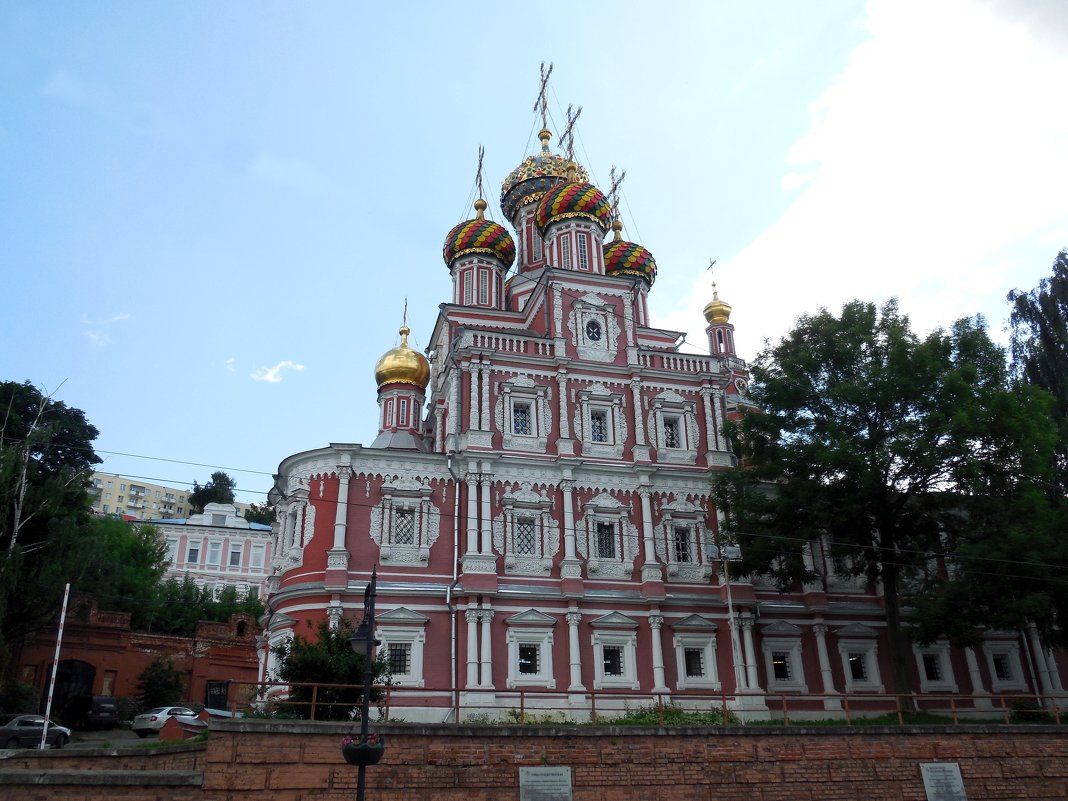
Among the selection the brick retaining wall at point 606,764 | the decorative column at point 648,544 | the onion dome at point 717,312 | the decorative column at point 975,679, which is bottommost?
the brick retaining wall at point 606,764

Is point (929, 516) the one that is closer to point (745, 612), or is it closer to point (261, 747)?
point (745, 612)

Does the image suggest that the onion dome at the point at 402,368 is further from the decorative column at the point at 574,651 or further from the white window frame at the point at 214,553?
the white window frame at the point at 214,553

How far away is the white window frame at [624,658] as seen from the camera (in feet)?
81.5

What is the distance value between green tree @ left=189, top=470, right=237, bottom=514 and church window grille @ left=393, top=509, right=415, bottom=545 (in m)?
61.8

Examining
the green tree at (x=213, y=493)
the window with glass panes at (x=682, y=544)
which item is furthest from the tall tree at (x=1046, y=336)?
the green tree at (x=213, y=493)

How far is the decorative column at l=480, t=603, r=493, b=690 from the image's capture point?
23719 mm

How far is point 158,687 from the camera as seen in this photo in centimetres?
3164

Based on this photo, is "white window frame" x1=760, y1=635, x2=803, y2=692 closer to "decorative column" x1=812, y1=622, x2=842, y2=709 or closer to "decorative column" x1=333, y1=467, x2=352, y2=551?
"decorative column" x1=812, y1=622, x2=842, y2=709

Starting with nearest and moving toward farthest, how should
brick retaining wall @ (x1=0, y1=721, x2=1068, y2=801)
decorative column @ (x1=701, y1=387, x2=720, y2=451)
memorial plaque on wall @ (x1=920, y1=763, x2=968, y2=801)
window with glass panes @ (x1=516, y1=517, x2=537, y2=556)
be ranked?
brick retaining wall @ (x1=0, y1=721, x2=1068, y2=801)
memorial plaque on wall @ (x1=920, y1=763, x2=968, y2=801)
window with glass panes @ (x1=516, y1=517, x2=537, y2=556)
decorative column @ (x1=701, y1=387, x2=720, y2=451)

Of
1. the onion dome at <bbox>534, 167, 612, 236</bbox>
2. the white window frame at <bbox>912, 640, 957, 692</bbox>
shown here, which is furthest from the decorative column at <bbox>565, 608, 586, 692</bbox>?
the onion dome at <bbox>534, 167, 612, 236</bbox>

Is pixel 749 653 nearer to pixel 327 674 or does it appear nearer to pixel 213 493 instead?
pixel 327 674

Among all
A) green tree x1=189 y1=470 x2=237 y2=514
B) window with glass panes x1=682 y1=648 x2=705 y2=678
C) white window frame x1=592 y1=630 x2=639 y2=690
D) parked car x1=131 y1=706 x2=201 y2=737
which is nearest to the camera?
white window frame x1=592 y1=630 x2=639 y2=690

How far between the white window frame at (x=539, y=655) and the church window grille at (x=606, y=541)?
3.09m

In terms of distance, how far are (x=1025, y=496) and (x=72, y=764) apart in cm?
2246
